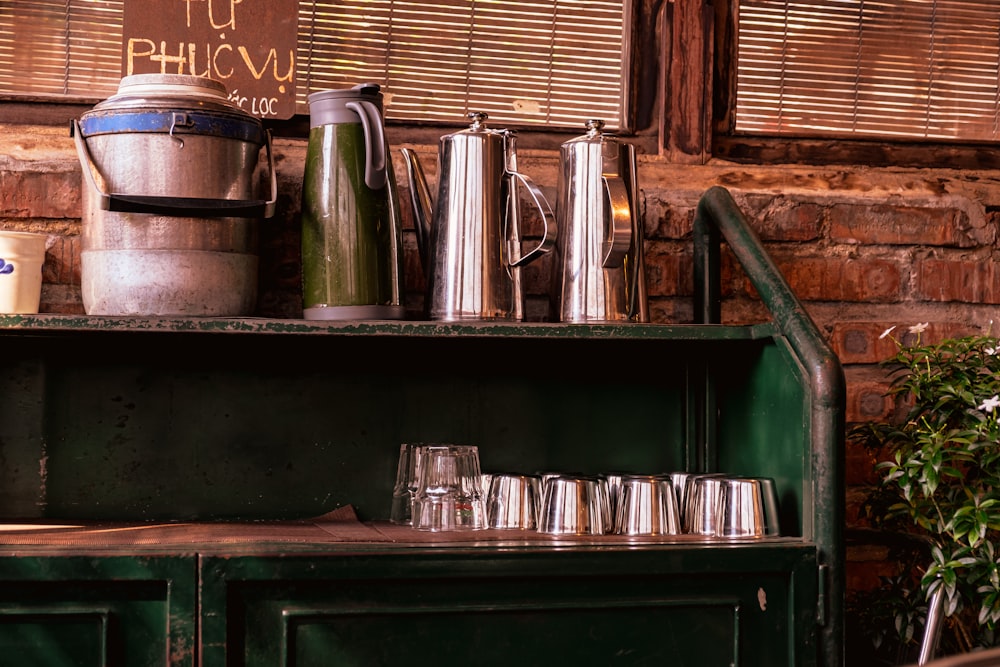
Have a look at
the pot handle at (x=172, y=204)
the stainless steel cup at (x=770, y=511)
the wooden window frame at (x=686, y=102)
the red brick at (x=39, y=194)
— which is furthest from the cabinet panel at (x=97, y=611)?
the wooden window frame at (x=686, y=102)

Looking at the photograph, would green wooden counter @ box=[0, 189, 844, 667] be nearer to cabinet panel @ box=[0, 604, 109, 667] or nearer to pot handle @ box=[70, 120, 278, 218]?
cabinet panel @ box=[0, 604, 109, 667]

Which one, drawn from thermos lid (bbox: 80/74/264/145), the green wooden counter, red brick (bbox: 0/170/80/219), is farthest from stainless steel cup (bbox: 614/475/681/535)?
red brick (bbox: 0/170/80/219)

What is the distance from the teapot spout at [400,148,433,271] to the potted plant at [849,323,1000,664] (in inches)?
32.1

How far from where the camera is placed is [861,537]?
172cm

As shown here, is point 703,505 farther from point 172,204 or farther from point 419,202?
point 172,204

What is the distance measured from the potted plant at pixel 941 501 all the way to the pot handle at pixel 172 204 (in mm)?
1045

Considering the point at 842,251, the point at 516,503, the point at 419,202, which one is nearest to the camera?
the point at 516,503

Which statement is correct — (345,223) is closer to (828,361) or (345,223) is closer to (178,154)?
(178,154)

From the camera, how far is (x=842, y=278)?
1940 mm

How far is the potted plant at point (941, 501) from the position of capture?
1508mm

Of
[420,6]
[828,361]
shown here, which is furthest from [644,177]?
[828,361]

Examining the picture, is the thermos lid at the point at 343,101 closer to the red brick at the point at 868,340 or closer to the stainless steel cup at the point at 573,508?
the stainless steel cup at the point at 573,508

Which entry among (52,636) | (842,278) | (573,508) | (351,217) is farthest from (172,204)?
(842,278)

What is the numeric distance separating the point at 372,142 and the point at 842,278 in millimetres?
959
